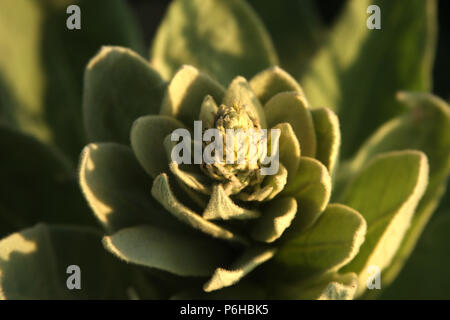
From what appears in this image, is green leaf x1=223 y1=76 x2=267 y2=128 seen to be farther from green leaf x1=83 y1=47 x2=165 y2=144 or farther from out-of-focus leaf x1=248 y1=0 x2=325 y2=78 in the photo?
out-of-focus leaf x1=248 y1=0 x2=325 y2=78

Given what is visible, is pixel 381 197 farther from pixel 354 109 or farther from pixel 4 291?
pixel 4 291

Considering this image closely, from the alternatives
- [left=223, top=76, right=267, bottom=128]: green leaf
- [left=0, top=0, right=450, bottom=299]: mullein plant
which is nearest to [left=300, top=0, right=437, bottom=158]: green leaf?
[left=0, top=0, right=450, bottom=299]: mullein plant

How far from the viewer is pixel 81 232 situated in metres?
0.91

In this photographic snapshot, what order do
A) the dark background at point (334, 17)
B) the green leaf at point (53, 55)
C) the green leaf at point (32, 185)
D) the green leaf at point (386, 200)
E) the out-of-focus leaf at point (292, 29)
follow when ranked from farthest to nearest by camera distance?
the dark background at point (334, 17) < the out-of-focus leaf at point (292, 29) < the green leaf at point (53, 55) < the green leaf at point (32, 185) < the green leaf at point (386, 200)

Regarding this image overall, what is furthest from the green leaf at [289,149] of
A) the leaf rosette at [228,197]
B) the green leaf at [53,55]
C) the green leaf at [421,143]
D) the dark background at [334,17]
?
the dark background at [334,17]

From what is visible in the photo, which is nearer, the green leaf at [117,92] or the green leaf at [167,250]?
the green leaf at [167,250]

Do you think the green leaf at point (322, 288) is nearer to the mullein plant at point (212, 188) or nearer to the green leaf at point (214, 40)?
the mullein plant at point (212, 188)

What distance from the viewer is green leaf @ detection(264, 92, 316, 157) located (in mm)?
765

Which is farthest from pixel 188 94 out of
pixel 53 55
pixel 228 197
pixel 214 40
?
pixel 53 55

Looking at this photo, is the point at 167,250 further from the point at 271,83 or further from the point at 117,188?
the point at 271,83

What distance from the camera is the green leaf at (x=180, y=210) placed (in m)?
0.72

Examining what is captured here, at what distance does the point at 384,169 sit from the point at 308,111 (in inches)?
6.4

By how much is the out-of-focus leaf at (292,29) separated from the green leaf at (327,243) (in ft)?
1.83

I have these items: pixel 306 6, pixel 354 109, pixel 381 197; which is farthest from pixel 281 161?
pixel 306 6
